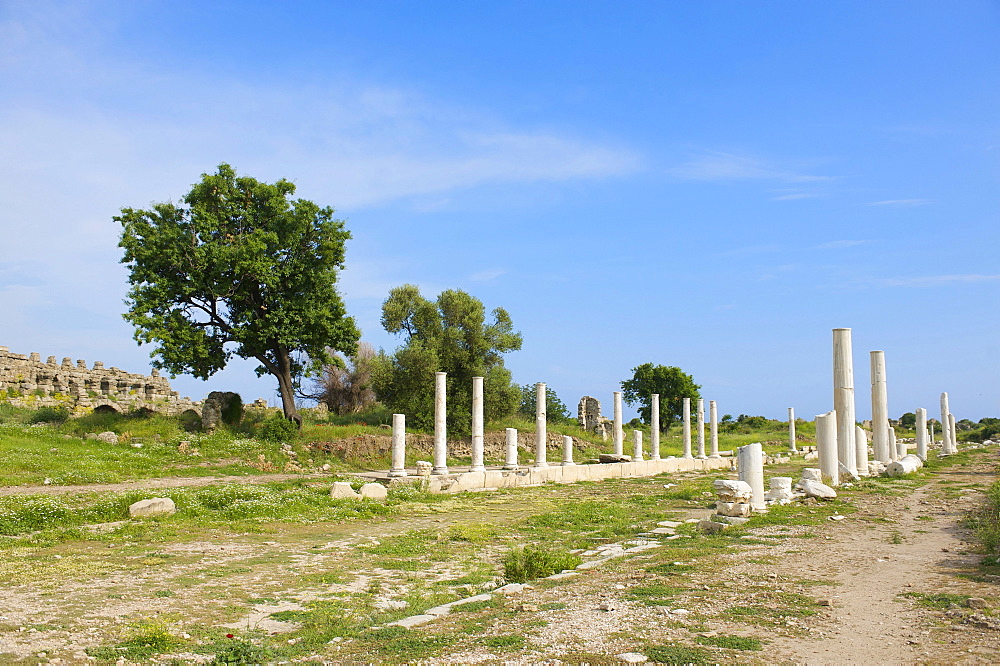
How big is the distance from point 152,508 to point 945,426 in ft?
160

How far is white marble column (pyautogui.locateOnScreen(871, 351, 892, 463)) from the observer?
29.7 m

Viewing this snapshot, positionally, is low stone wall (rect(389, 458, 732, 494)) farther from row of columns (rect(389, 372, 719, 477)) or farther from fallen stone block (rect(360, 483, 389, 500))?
fallen stone block (rect(360, 483, 389, 500))

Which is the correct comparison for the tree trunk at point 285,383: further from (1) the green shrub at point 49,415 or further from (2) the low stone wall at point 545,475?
(2) the low stone wall at point 545,475

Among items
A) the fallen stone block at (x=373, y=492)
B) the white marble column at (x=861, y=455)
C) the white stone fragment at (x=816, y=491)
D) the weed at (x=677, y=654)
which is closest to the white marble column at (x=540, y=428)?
the fallen stone block at (x=373, y=492)

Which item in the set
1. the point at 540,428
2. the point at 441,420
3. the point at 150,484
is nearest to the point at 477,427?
the point at 441,420

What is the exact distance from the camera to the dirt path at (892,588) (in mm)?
6219

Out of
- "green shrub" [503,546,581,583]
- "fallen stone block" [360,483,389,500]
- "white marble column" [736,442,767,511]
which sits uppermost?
"white marble column" [736,442,767,511]

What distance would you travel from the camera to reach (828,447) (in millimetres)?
22781

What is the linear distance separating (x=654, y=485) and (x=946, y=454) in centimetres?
2807

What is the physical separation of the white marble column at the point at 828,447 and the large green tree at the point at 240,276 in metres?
20.3

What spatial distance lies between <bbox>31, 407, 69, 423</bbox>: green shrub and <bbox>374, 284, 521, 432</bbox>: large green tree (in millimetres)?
15341

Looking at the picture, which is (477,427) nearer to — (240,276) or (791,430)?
(240,276)

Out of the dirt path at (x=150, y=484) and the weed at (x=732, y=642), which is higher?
the weed at (x=732, y=642)

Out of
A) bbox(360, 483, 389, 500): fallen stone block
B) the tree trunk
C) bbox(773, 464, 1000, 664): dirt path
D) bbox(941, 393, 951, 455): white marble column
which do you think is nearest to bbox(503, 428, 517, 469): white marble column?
bbox(360, 483, 389, 500): fallen stone block
